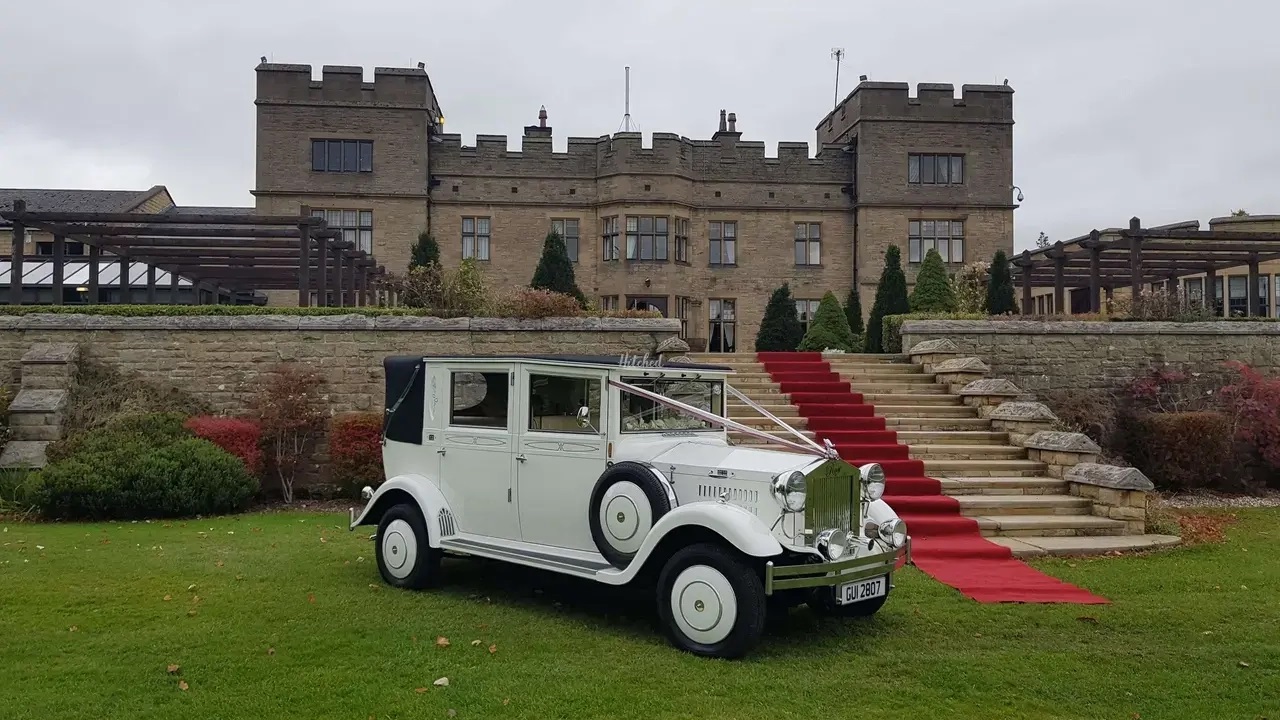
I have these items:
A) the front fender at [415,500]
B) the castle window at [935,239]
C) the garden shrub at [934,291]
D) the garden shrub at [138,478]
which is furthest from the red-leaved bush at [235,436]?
the castle window at [935,239]

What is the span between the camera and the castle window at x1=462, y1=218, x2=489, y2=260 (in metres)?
27.7

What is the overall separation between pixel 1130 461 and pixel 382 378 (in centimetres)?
1138

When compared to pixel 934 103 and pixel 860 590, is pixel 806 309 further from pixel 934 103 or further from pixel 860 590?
pixel 860 590

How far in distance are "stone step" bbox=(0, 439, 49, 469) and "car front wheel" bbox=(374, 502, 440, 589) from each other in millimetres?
7305

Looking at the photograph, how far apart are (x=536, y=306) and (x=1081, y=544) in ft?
27.1

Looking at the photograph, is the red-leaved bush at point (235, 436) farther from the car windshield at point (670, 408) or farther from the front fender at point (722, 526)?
the front fender at point (722, 526)

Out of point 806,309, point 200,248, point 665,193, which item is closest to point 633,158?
point 665,193

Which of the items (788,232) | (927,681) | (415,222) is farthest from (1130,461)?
(415,222)

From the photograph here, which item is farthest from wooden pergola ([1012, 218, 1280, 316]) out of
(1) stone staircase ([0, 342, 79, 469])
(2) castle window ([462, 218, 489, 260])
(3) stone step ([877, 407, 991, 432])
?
(1) stone staircase ([0, 342, 79, 469])

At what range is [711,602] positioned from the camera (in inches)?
224

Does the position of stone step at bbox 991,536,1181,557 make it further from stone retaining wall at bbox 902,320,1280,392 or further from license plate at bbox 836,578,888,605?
stone retaining wall at bbox 902,320,1280,392

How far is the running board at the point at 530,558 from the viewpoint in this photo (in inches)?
251

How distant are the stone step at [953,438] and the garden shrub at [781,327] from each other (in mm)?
11595

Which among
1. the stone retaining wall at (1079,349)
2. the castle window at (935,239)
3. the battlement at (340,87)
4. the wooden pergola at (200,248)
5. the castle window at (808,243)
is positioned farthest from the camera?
the castle window at (808,243)
